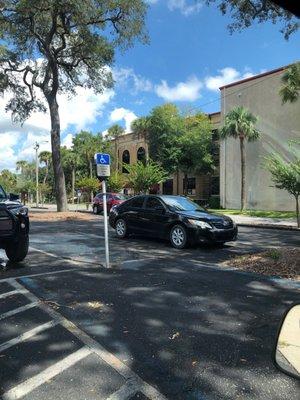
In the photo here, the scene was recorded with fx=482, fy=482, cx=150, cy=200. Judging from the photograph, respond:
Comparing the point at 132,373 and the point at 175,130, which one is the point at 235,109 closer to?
the point at 175,130

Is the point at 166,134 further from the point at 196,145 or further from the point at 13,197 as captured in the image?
the point at 13,197

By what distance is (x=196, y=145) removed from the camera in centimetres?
4778

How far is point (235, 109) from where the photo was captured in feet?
125

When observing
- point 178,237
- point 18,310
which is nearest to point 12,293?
point 18,310

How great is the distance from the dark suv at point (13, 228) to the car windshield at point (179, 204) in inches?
189

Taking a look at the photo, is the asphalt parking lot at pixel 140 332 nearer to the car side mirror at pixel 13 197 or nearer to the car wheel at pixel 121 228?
the car side mirror at pixel 13 197

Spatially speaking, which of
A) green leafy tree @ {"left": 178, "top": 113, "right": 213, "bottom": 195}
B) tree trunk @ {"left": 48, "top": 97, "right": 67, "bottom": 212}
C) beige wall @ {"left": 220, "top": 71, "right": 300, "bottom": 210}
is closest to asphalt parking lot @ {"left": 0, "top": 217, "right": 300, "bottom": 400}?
tree trunk @ {"left": 48, "top": 97, "right": 67, "bottom": 212}

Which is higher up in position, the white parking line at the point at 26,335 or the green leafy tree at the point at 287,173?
the green leafy tree at the point at 287,173

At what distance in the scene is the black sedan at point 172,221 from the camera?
1218 cm

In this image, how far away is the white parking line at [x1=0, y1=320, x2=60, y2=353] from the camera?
4832 millimetres

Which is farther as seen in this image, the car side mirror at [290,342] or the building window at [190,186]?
the building window at [190,186]

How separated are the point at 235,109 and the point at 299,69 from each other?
1397cm

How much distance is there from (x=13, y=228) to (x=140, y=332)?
14.9 ft

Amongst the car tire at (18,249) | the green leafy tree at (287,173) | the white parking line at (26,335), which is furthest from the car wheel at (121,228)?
the white parking line at (26,335)
